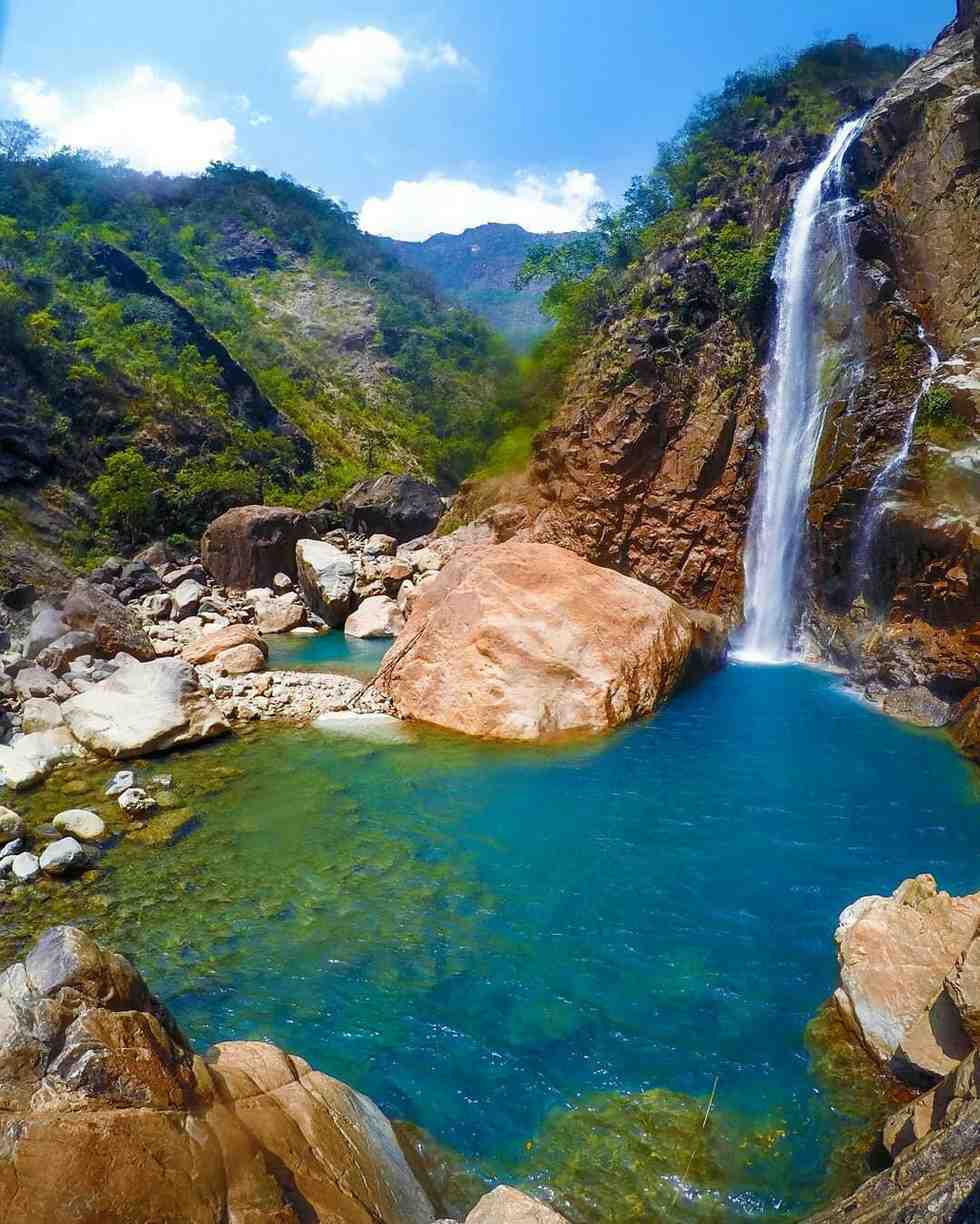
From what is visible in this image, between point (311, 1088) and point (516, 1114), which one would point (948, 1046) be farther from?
point (311, 1088)

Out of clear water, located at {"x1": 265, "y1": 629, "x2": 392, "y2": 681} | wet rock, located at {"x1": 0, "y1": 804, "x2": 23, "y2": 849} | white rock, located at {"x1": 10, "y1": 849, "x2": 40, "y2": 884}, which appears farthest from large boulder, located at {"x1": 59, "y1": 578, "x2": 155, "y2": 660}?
white rock, located at {"x1": 10, "y1": 849, "x2": 40, "y2": 884}

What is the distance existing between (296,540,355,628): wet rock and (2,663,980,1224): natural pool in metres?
10.8

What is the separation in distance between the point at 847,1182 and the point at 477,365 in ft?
200

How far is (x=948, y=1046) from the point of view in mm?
4477

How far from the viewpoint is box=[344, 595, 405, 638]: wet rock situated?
21.3m

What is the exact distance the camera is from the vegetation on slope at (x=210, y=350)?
32.5 metres

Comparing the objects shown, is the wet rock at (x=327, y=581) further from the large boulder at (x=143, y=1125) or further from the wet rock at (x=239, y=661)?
the large boulder at (x=143, y=1125)

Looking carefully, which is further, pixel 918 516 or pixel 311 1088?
pixel 918 516

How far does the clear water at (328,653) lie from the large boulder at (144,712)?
4377mm

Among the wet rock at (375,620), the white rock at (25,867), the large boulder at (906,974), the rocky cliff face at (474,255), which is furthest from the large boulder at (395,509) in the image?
the rocky cliff face at (474,255)

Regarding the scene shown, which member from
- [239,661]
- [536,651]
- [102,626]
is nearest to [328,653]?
[239,661]

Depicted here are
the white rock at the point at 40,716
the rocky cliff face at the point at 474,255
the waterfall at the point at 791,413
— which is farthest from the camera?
the rocky cliff face at the point at 474,255

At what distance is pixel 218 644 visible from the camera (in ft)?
55.0

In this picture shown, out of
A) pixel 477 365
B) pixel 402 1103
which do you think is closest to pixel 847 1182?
pixel 402 1103
